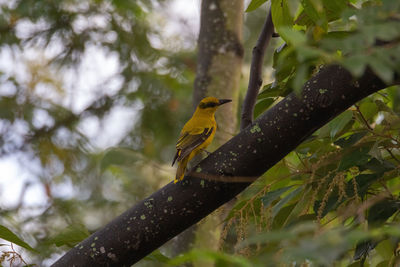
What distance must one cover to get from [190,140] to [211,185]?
1.01m

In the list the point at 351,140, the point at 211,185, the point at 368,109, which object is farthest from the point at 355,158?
the point at 211,185

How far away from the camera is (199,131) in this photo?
2.76m

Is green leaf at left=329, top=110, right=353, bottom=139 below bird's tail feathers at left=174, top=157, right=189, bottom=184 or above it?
below

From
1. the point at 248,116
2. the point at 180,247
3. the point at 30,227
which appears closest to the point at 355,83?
the point at 248,116

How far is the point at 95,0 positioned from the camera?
528 centimetres

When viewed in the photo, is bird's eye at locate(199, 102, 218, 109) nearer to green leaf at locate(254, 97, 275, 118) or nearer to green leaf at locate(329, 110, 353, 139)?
green leaf at locate(254, 97, 275, 118)

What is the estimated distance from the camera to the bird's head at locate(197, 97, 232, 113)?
294 centimetres

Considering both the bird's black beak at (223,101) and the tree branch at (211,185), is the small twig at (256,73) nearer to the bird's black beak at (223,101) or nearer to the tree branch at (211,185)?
the tree branch at (211,185)

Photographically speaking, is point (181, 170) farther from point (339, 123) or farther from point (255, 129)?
point (339, 123)

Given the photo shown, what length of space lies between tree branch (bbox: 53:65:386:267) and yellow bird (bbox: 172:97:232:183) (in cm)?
69

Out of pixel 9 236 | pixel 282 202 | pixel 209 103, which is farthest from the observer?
pixel 209 103

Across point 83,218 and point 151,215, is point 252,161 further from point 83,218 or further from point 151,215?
point 83,218

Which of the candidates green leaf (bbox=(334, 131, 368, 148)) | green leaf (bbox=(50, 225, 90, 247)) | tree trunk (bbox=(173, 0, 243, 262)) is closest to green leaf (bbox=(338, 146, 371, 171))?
green leaf (bbox=(334, 131, 368, 148))

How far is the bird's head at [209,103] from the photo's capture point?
2938 mm
